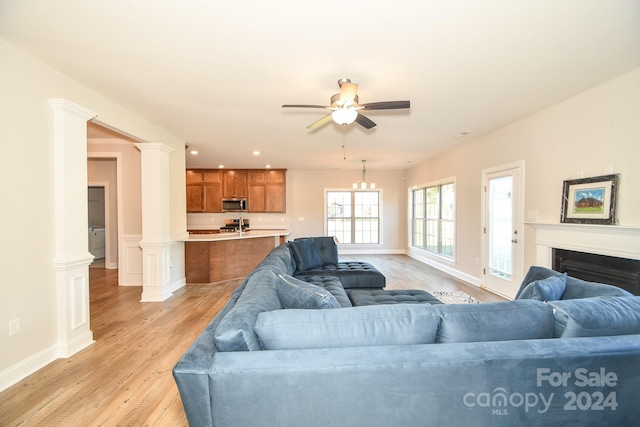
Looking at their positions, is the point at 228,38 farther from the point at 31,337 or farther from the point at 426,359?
the point at 31,337

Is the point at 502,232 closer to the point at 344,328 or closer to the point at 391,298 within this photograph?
the point at 391,298

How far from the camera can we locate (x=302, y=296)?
176 centimetres

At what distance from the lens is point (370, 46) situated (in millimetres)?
2146

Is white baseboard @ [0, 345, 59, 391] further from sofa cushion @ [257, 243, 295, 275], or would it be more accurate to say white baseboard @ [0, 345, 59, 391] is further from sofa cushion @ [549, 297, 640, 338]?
sofa cushion @ [549, 297, 640, 338]

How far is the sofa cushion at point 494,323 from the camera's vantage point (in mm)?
1403

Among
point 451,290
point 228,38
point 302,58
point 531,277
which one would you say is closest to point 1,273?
point 228,38

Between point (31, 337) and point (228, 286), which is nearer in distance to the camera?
point (31, 337)

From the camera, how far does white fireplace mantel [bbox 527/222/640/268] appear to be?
8.50 ft

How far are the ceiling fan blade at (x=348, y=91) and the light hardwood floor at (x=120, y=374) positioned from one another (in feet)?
8.91

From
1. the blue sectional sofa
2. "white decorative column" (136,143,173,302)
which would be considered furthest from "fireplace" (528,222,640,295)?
"white decorative column" (136,143,173,302)

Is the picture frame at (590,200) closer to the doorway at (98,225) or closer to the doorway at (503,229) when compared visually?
the doorway at (503,229)

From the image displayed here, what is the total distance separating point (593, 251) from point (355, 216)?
596 cm

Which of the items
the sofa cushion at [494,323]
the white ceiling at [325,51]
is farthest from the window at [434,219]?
the sofa cushion at [494,323]

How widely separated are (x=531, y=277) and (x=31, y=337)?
169 inches
